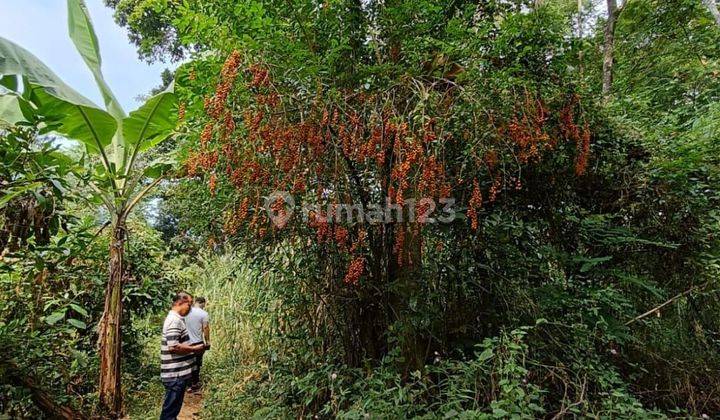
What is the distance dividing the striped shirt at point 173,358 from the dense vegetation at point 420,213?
423 mm

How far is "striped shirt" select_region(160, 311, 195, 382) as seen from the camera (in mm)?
3432

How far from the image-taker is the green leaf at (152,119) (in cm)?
343

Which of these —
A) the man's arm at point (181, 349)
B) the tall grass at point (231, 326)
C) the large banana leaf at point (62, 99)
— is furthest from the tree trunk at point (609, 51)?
the large banana leaf at point (62, 99)

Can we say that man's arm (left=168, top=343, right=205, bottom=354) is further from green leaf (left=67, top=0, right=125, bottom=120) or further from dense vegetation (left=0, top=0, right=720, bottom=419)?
green leaf (left=67, top=0, right=125, bottom=120)

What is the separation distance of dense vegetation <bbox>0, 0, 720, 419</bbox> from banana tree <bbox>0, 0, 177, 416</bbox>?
38mm

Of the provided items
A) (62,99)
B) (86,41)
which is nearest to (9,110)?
(62,99)

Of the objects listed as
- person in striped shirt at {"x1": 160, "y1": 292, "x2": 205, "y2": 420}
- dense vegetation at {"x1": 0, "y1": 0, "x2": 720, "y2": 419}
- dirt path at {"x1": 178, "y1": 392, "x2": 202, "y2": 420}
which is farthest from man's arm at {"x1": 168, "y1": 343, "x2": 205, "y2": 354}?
dirt path at {"x1": 178, "y1": 392, "x2": 202, "y2": 420}

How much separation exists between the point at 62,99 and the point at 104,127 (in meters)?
0.40

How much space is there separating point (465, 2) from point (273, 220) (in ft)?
6.45

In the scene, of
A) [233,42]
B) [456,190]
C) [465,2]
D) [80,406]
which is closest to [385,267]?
[456,190]

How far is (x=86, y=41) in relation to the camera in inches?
155

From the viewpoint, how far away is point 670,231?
2.97 metres

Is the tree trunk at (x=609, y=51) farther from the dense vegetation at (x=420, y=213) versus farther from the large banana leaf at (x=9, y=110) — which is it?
the large banana leaf at (x=9, y=110)

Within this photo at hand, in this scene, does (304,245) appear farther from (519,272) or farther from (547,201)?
(547,201)
